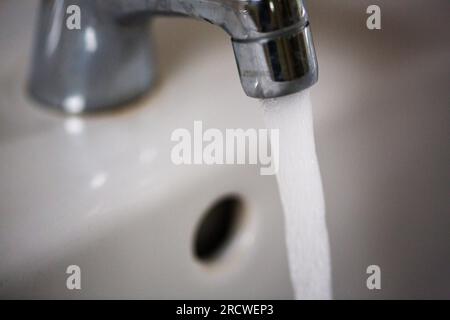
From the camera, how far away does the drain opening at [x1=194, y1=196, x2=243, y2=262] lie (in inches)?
12.9

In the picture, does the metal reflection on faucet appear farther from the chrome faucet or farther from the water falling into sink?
the water falling into sink

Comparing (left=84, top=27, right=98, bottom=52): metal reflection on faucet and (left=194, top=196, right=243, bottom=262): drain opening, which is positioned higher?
(left=84, top=27, right=98, bottom=52): metal reflection on faucet

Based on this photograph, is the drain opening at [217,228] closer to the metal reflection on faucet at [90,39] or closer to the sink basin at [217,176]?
the sink basin at [217,176]

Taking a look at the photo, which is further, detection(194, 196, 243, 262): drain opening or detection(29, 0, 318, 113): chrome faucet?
detection(194, 196, 243, 262): drain opening

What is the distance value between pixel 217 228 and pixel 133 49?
0.37ft

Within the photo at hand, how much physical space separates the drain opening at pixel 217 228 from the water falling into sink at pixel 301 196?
30mm

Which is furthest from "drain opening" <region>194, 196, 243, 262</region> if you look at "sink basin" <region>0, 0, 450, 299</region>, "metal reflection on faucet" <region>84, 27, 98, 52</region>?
"metal reflection on faucet" <region>84, 27, 98, 52</region>

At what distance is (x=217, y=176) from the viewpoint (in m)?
0.31

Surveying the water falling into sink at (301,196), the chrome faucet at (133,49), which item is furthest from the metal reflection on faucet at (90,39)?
the water falling into sink at (301,196)

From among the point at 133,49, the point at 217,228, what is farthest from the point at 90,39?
the point at 217,228

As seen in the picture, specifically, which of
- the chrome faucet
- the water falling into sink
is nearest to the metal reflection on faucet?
the chrome faucet

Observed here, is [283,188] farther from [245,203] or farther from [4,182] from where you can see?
[4,182]

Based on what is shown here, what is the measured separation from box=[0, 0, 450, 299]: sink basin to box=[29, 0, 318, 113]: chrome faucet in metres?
0.02

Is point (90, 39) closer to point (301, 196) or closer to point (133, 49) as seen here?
point (133, 49)
